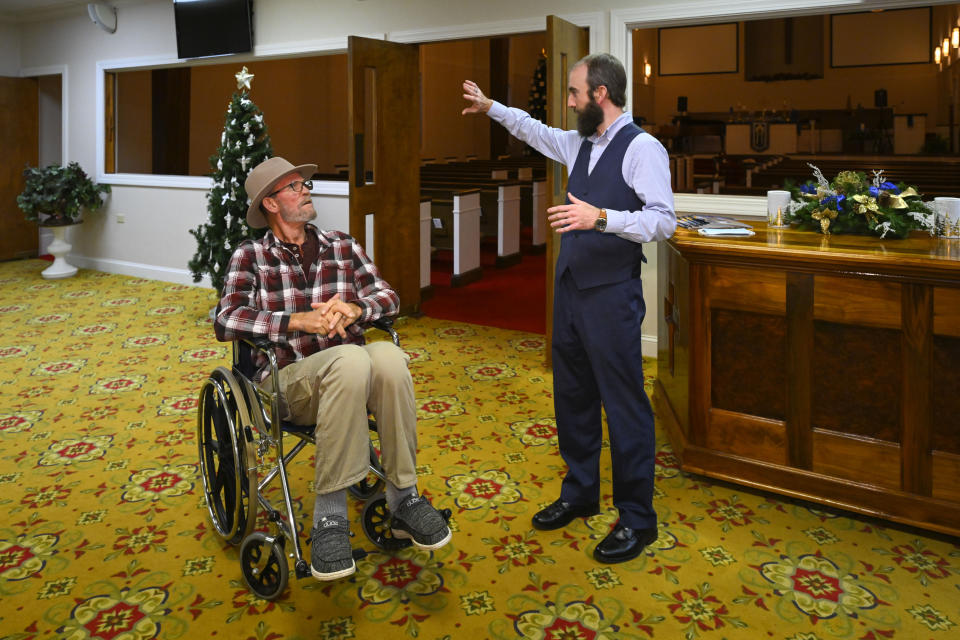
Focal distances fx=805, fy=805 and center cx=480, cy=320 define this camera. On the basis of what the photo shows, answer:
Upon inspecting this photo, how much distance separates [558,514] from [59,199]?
24.5 feet

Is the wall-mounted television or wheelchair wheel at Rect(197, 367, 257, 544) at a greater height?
the wall-mounted television

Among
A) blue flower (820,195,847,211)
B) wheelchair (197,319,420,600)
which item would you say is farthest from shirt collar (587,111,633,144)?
blue flower (820,195,847,211)

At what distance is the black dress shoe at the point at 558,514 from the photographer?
3016 millimetres

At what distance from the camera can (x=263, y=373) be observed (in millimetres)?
2785

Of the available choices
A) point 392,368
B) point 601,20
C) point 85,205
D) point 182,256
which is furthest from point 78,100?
point 392,368

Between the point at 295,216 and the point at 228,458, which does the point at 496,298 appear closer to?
the point at 295,216

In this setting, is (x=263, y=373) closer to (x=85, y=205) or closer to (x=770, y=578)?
(x=770, y=578)

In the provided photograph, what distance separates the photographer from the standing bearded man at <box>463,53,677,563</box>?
8.54 ft

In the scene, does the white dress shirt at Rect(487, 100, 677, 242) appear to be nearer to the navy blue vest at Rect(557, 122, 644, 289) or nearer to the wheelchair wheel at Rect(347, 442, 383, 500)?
the navy blue vest at Rect(557, 122, 644, 289)

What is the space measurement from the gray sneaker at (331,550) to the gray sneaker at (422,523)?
0.61 ft

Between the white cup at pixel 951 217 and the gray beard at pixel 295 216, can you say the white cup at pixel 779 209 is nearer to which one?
the white cup at pixel 951 217

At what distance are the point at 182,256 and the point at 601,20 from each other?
512 centimetres

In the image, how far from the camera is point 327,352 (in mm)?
2586

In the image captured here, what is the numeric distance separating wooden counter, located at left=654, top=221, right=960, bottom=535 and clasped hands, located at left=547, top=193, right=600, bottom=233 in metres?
0.83
